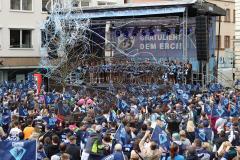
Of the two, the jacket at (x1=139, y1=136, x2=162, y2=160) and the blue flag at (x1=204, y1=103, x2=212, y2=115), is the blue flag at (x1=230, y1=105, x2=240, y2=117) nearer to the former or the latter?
the blue flag at (x1=204, y1=103, x2=212, y2=115)

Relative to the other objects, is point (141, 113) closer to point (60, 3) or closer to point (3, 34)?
point (60, 3)

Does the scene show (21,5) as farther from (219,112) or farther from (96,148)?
(96,148)

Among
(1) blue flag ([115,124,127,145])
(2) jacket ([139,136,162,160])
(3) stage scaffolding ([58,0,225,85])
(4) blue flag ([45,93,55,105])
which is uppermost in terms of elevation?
(3) stage scaffolding ([58,0,225,85])

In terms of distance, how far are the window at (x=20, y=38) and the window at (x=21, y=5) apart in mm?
1786

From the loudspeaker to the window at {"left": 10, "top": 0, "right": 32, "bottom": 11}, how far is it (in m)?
17.3

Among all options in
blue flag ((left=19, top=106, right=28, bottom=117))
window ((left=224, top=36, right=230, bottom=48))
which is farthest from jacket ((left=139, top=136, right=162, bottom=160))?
window ((left=224, top=36, right=230, bottom=48))

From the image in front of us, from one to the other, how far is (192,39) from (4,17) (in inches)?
610

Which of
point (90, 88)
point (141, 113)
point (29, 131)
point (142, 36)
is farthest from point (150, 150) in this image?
point (142, 36)

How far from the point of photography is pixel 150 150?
1103 cm

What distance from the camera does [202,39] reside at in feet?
111

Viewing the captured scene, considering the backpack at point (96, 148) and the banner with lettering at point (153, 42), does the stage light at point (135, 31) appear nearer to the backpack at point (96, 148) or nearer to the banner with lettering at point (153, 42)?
the banner with lettering at point (153, 42)

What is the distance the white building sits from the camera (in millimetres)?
44125

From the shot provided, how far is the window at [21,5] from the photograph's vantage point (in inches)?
1795

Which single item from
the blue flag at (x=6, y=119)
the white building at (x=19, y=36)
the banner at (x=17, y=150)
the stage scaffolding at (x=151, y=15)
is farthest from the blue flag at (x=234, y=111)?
the white building at (x=19, y=36)
